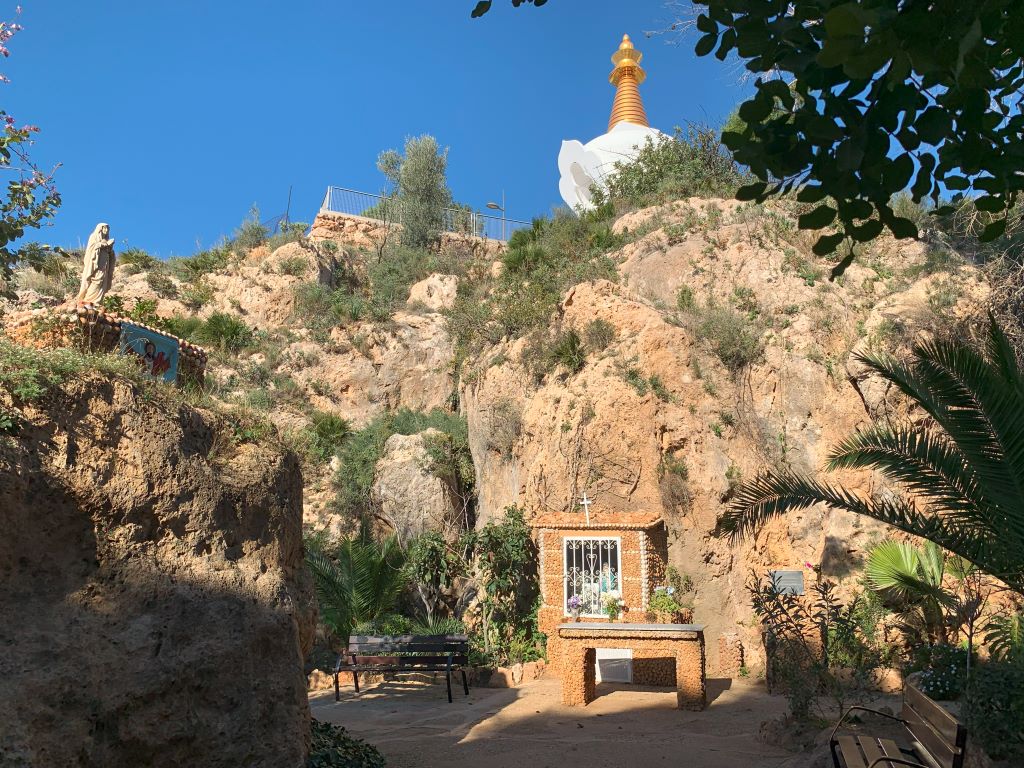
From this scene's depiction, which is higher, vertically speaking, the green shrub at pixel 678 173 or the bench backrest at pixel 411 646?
the green shrub at pixel 678 173

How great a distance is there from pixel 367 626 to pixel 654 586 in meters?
5.37

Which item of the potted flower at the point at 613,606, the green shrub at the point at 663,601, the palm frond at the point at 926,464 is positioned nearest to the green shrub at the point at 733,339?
the green shrub at the point at 663,601

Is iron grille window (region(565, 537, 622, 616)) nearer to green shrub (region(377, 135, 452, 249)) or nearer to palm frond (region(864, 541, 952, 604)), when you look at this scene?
palm frond (region(864, 541, 952, 604))

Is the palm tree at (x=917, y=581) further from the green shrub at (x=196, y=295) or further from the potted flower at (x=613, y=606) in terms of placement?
the green shrub at (x=196, y=295)

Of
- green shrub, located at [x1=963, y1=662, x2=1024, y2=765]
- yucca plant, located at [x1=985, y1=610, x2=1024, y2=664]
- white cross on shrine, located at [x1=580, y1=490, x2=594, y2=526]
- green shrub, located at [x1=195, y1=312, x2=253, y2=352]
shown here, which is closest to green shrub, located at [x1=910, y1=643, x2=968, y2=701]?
yucca plant, located at [x1=985, y1=610, x2=1024, y2=664]

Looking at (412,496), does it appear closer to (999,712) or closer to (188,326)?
(188,326)

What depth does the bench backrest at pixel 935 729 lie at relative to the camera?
442cm

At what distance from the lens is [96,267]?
857cm

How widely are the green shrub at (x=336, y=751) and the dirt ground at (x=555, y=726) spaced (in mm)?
451

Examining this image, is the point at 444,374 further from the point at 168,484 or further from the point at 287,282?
the point at 168,484

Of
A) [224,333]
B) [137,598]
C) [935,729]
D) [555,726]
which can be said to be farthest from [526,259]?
[935,729]

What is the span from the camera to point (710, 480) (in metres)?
13.9

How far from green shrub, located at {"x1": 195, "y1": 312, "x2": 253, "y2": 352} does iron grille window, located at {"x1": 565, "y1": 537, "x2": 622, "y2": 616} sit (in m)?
14.0

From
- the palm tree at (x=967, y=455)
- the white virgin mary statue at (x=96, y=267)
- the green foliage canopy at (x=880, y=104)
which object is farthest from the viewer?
the white virgin mary statue at (x=96, y=267)
